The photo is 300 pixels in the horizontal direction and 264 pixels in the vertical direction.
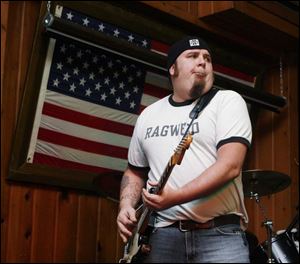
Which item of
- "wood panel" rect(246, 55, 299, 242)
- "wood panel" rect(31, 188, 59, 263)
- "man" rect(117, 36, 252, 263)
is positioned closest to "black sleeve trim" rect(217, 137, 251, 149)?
"man" rect(117, 36, 252, 263)

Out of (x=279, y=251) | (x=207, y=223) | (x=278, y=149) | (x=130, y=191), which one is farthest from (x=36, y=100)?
(x=278, y=149)

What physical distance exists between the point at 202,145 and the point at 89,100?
2000 millimetres

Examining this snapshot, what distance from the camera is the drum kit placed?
131 inches

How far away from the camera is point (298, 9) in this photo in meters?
5.10

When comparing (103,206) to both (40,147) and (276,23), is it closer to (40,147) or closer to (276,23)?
(40,147)

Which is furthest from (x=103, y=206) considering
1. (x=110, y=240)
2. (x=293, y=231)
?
(x=293, y=231)

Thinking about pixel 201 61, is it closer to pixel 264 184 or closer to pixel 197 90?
pixel 197 90

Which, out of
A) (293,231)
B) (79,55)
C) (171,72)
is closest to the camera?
(171,72)

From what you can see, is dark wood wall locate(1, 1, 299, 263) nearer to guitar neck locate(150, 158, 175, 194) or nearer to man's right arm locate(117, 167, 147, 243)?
man's right arm locate(117, 167, 147, 243)

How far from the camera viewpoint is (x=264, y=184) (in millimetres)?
3693

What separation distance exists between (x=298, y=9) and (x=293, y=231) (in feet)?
7.37

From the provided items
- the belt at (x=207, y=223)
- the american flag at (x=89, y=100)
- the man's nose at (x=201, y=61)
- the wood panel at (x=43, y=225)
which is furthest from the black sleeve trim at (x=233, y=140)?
the wood panel at (x=43, y=225)

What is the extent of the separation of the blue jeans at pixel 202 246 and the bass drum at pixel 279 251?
1.34 meters

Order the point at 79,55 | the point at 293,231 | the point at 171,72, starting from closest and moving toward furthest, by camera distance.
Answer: the point at 171,72 < the point at 293,231 < the point at 79,55
